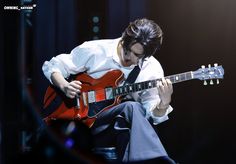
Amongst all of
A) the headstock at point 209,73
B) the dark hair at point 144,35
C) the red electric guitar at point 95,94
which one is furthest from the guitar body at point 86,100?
the headstock at point 209,73

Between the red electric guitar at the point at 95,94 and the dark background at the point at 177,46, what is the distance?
0.13 ft

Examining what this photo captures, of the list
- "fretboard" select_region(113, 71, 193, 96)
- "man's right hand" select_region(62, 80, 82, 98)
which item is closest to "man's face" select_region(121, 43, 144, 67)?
"fretboard" select_region(113, 71, 193, 96)

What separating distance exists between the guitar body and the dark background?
0.06 metres

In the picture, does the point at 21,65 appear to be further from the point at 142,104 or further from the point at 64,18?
the point at 142,104

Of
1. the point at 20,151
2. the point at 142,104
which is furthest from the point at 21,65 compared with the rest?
the point at 142,104

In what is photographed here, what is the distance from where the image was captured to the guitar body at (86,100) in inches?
102

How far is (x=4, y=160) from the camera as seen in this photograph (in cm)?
273

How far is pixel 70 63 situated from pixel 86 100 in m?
0.19

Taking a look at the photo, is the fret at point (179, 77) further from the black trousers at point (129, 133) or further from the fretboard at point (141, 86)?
the black trousers at point (129, 133)

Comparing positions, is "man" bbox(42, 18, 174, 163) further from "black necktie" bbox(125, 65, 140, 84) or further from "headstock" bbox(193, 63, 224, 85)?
"headstock" bbox(193, 63, 224, 85)

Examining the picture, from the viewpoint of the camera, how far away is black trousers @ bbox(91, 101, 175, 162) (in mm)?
2564

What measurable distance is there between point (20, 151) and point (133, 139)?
55cm

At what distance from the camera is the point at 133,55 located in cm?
260

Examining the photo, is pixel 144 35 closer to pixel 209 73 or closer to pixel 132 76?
pixel 132 76
